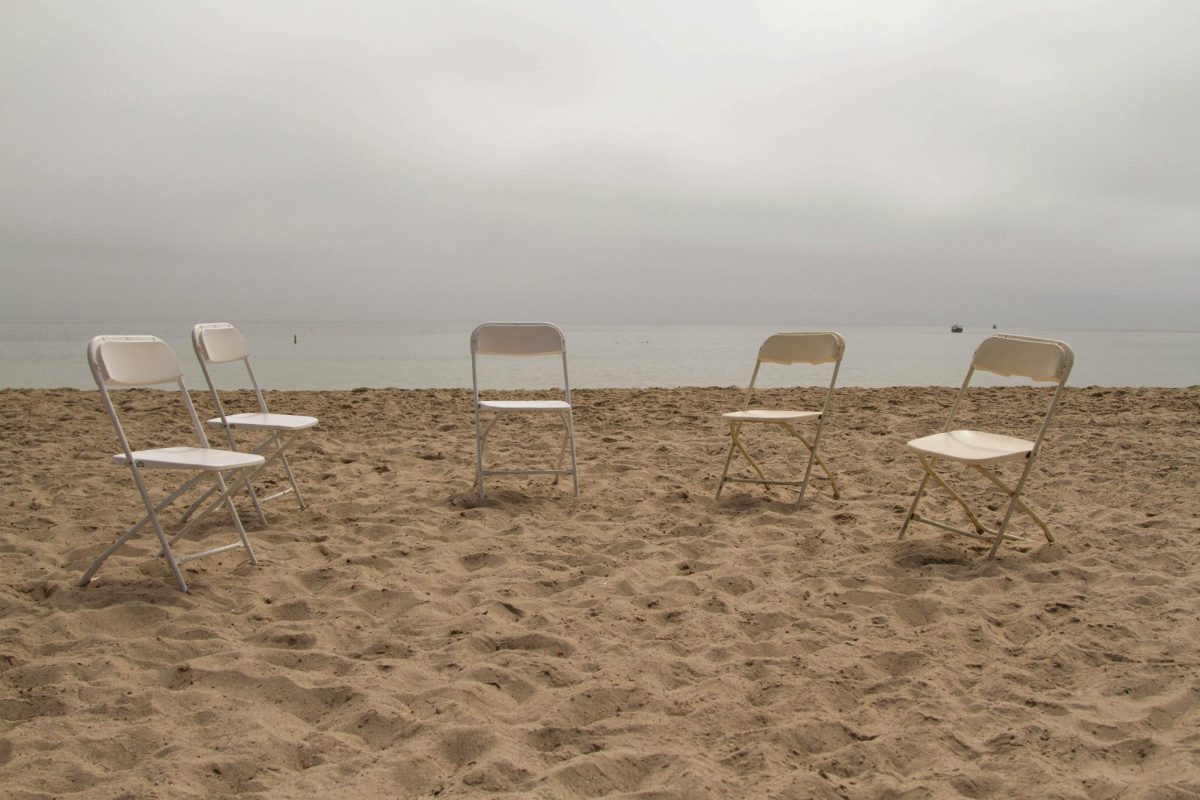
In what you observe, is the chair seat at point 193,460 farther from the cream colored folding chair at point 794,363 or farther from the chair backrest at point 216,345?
the cream colored folding chair at point 794,363

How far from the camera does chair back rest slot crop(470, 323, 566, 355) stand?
4488 millimetres

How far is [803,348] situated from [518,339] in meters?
1.57

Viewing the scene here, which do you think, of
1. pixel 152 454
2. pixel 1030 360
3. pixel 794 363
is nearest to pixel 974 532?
pixel 1030 360

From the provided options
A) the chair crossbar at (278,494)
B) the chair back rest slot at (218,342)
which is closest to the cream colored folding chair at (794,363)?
the chair crossbar at (278,494)

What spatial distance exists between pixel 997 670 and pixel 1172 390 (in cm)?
885

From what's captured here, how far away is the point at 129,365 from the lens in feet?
10.0

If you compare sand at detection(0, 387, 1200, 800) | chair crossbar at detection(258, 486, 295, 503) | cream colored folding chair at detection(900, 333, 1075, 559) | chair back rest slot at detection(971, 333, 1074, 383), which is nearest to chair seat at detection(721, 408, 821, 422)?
sand at detection(0, 387, 1200, 800)

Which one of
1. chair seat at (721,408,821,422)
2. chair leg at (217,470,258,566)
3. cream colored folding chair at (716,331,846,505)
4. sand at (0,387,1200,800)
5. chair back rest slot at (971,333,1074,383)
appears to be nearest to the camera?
sand at (0,387,1200,800)

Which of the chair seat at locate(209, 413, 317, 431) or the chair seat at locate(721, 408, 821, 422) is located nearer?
the chair seat at locate(209, 413, 317, 431)

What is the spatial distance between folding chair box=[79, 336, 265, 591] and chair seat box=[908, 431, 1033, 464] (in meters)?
2.61

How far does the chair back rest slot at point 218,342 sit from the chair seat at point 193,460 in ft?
2.63

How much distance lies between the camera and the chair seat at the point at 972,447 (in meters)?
3.17

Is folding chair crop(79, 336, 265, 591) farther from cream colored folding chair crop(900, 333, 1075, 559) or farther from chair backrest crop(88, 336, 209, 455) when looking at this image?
cream colored folding chair crop(900, 333, 1075, 559)

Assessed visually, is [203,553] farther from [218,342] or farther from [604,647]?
[604,647]
